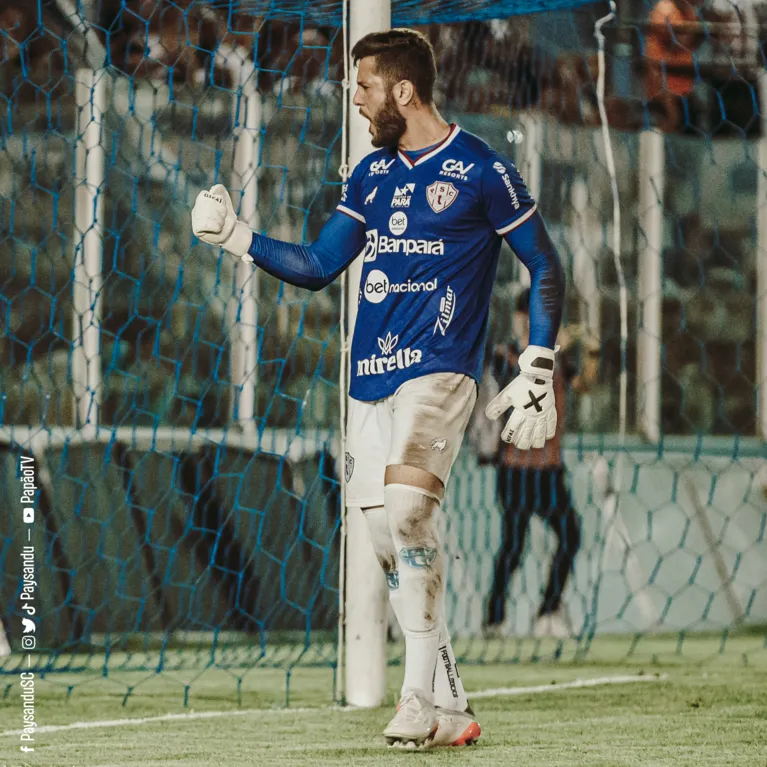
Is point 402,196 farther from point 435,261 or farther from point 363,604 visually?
point 363,604

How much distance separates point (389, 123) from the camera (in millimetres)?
4031

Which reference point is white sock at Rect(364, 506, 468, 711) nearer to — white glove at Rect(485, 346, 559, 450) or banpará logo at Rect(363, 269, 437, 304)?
white glove at Rect(485, 346, 559, 450)

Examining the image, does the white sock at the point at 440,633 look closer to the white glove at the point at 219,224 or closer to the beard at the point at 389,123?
the white glove at the point at 219,224

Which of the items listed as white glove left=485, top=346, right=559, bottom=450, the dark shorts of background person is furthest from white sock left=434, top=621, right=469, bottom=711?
the dark shorts of background person

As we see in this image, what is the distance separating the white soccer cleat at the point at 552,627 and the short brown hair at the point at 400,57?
399 centimetres

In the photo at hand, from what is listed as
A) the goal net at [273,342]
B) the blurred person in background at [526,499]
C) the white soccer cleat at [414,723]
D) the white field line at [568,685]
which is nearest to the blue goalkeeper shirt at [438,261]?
the white soccer cleat at [414,723]

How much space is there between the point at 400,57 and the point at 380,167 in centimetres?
31

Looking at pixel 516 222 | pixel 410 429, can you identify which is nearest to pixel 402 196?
pixel 516 222

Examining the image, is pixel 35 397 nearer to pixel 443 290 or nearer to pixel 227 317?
pixel 227 317

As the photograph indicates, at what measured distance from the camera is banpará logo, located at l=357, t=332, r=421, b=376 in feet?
12.8

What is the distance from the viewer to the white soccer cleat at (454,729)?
153 inches

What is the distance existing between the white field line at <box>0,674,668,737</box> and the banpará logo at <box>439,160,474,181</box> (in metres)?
1.87

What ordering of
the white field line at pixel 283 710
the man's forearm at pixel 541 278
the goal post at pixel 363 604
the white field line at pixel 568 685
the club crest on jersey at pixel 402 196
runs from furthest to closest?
the white field line at pixel 568 685, the goal post at pixel 363 604, the white field line at pixel 283 710, the club crest on jersey at pixel 402 196, the man's forearm at pixel 541 278

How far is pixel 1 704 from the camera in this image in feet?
16.2
